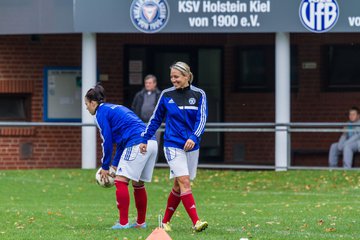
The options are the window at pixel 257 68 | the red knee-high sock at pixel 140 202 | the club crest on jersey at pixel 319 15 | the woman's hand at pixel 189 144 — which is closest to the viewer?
the woman's hand at pixel 189 144

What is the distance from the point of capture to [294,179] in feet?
64.7

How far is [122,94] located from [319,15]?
16.5ft

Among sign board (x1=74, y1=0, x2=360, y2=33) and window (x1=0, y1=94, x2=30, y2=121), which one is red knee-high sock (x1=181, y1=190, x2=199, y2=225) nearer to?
sign board (x1=74, y1=0, x2=360, y2=33)

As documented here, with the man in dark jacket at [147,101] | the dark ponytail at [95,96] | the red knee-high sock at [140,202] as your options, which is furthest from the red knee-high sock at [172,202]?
the man in dark jacket at [147,101]

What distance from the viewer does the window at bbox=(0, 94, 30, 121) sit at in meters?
23.9

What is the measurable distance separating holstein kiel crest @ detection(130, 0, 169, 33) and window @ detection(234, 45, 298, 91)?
3.68m

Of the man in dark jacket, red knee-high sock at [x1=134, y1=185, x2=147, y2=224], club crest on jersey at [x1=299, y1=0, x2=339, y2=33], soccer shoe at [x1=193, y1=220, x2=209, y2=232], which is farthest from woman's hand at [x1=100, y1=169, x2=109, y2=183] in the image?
club crest on jersey at [x1=299, y1=0, x2=339, y2=33]

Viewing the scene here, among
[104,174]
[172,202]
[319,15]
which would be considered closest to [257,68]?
[319,15]

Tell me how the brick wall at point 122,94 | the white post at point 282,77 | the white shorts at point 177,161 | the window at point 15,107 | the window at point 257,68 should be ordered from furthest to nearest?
the window at point 257,68
the window at point 15,107
the brick wall at point 122,94
the white post at point 282,77
the white shorts at point 177,161

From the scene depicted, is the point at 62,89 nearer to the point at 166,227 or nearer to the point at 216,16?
the point at 216,16

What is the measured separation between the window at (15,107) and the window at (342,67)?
20.3ft

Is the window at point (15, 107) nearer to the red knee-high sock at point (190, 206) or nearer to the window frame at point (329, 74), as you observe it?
the window frame at point (329, 74)

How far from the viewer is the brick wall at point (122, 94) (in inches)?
930

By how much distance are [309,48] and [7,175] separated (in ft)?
23.1
